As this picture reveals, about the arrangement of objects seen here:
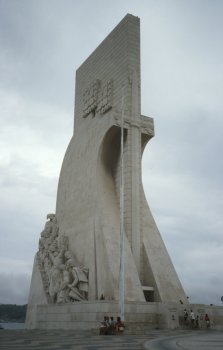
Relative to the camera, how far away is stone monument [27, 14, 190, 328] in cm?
1622

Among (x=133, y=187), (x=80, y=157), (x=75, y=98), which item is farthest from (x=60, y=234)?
(x=75, y=98)

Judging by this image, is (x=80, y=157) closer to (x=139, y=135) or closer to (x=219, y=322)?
(x=139, y=135)

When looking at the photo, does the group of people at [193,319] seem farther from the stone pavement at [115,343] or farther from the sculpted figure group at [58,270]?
the stone pavement at [115,343]

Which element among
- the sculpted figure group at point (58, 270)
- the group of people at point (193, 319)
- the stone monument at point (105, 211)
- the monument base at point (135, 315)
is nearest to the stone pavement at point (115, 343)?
the monument base at point (135, 315)

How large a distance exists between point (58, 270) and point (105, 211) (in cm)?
314

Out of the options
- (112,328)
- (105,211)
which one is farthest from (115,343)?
(105,211)

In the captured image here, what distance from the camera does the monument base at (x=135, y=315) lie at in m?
13.6

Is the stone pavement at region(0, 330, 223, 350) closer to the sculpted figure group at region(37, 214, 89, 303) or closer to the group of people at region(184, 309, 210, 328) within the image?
the group of people at region(184, 309, 210, 328)

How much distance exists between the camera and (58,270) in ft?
57.2

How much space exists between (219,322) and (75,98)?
14.4 meters

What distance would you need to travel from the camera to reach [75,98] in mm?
24031

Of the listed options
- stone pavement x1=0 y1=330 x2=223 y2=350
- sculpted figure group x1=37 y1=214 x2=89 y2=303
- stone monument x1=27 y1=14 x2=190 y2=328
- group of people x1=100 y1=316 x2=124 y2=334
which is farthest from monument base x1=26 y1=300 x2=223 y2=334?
stone pavement x1=0 y1=330 x2=223 y2=350

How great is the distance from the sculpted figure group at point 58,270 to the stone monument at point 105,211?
4 centimetres

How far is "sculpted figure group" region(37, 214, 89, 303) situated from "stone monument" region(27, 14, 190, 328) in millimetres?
39
